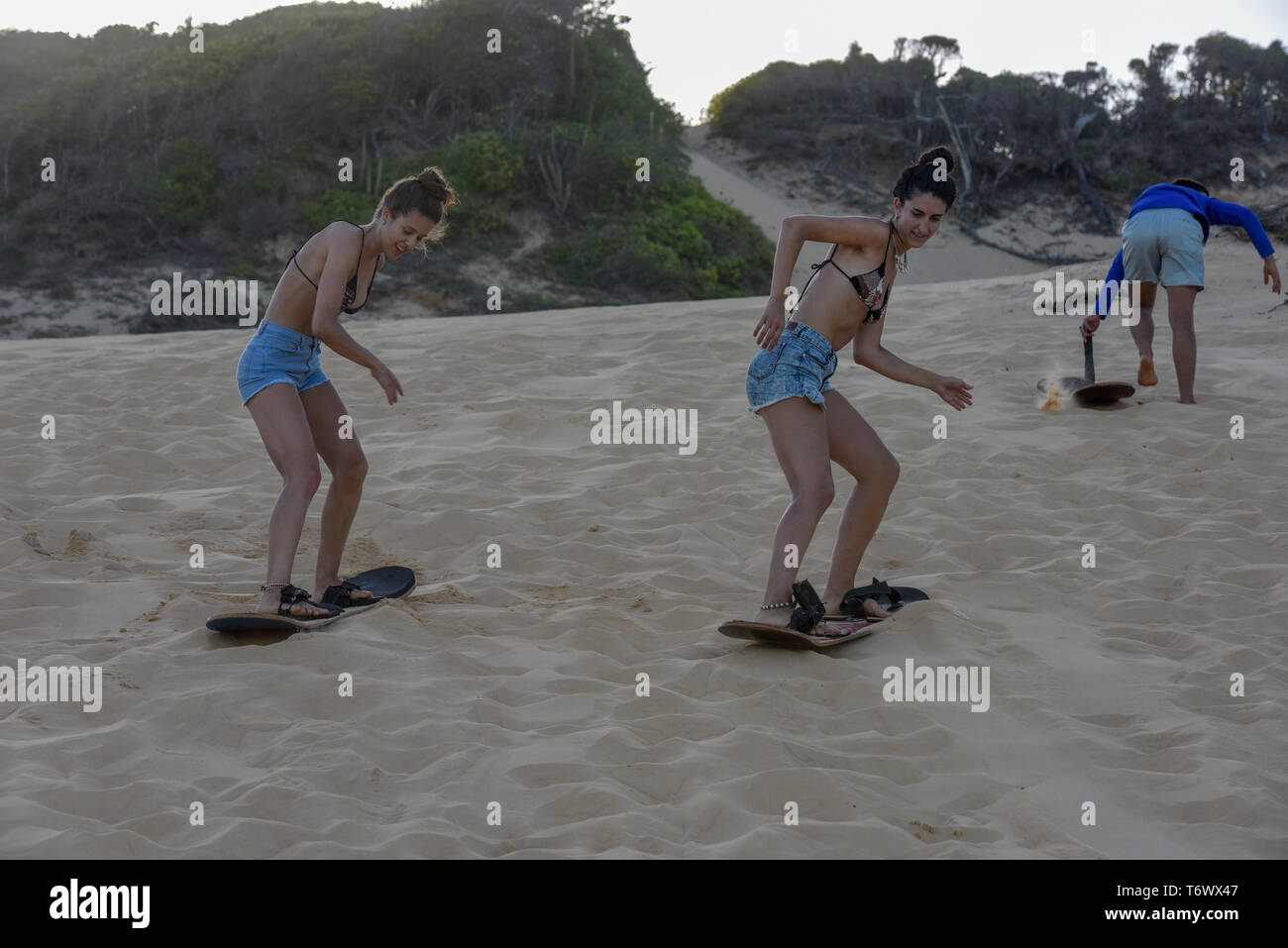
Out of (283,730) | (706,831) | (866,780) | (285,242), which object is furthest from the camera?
(285,242)

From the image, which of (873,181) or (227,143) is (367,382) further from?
(873,181)

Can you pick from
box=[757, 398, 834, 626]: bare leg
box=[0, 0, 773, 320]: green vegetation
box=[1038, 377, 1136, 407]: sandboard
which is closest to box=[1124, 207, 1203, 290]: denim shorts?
box=[1038, 377, 1136, 407]: sandboard

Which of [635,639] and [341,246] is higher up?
[341,246]

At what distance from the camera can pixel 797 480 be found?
409 cm

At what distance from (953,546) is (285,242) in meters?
13.9

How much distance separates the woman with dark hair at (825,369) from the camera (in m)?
4.05

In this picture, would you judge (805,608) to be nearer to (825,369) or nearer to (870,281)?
(825,369)

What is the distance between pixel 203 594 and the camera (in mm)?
4773

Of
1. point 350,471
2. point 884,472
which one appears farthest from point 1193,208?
point 350,471

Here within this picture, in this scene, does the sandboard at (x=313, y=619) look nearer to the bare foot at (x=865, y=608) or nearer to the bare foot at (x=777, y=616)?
the bare foot at (x=777, y=616)

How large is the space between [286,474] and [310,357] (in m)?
0.52

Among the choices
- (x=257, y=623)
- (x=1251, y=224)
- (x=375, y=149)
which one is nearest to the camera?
(x=257, y=623)

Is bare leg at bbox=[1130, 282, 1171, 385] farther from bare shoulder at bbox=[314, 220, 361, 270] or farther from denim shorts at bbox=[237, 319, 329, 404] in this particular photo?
denim shorts at bbox=[237, 319, 329, 404]

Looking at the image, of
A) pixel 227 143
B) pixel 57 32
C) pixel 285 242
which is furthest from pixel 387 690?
pixel 57 32
